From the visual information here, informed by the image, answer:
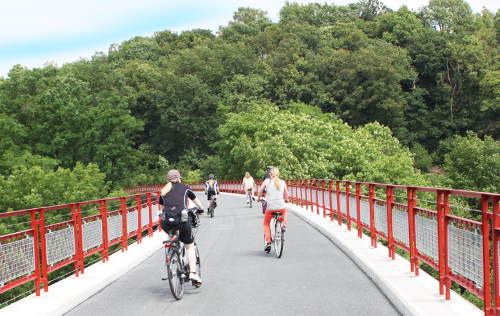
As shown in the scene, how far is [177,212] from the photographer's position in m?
9.46

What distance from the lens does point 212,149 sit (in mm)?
95938

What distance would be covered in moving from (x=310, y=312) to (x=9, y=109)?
6021cm

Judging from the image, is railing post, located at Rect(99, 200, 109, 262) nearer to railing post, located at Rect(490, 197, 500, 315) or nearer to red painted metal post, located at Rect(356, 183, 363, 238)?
red painted metal post, located at Rect(356, 183, 363, 238)

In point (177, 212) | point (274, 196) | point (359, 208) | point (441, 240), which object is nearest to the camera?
point (441, 240)

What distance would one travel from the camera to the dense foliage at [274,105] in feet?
203

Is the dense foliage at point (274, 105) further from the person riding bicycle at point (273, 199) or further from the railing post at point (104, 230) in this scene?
the person riding bicycle at point (273, 199)

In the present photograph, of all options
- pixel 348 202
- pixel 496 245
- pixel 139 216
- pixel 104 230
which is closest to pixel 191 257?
pixel 104 230

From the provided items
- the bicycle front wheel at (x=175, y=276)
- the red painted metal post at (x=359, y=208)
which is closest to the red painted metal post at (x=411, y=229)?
the bicycle front wheel at (x=175, y=276)

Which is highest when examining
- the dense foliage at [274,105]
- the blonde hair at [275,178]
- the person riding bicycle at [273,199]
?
the dense foliage at [274,105]

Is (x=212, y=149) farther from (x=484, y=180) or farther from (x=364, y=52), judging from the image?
(x=484, y=180)

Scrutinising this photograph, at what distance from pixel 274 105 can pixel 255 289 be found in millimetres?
75964

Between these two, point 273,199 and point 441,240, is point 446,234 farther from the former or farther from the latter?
point 273,199

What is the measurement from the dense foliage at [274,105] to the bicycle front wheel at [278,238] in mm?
36960

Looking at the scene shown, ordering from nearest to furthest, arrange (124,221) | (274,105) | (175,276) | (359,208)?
(175,276)
(124,221)
(359,208)
(274,105)
